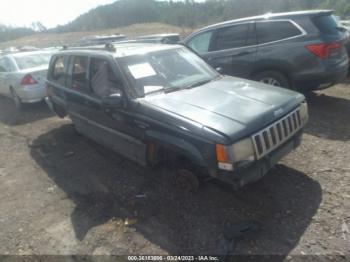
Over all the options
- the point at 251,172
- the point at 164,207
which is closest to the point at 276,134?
the point at 251,172

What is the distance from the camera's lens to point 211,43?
22.6ft

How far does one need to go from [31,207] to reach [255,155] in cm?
289

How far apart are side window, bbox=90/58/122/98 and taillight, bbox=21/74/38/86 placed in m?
4.01

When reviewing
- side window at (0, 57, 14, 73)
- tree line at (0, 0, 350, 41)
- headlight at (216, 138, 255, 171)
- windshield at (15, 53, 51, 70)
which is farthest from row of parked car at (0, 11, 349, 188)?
tree line at (0, 0, 350, 41)

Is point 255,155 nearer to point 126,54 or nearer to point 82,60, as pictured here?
point 126,54

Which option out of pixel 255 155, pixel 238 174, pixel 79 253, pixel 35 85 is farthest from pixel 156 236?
pixel 35 85

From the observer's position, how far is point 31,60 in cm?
→ 830

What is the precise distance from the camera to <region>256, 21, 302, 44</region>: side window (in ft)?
18.9

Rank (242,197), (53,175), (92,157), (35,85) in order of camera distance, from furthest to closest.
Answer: (35,85)
(92,157)
(53,175)
(242,197)

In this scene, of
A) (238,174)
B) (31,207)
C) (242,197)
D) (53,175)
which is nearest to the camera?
(238,174)

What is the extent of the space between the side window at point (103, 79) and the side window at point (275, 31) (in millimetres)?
3455

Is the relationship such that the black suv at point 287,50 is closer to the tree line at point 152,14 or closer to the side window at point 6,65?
the side window at point 6,65

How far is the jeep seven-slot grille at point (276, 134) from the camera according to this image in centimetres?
305

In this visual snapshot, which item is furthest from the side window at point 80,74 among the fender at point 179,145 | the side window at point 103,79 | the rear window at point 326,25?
the rear window at point 326,25
